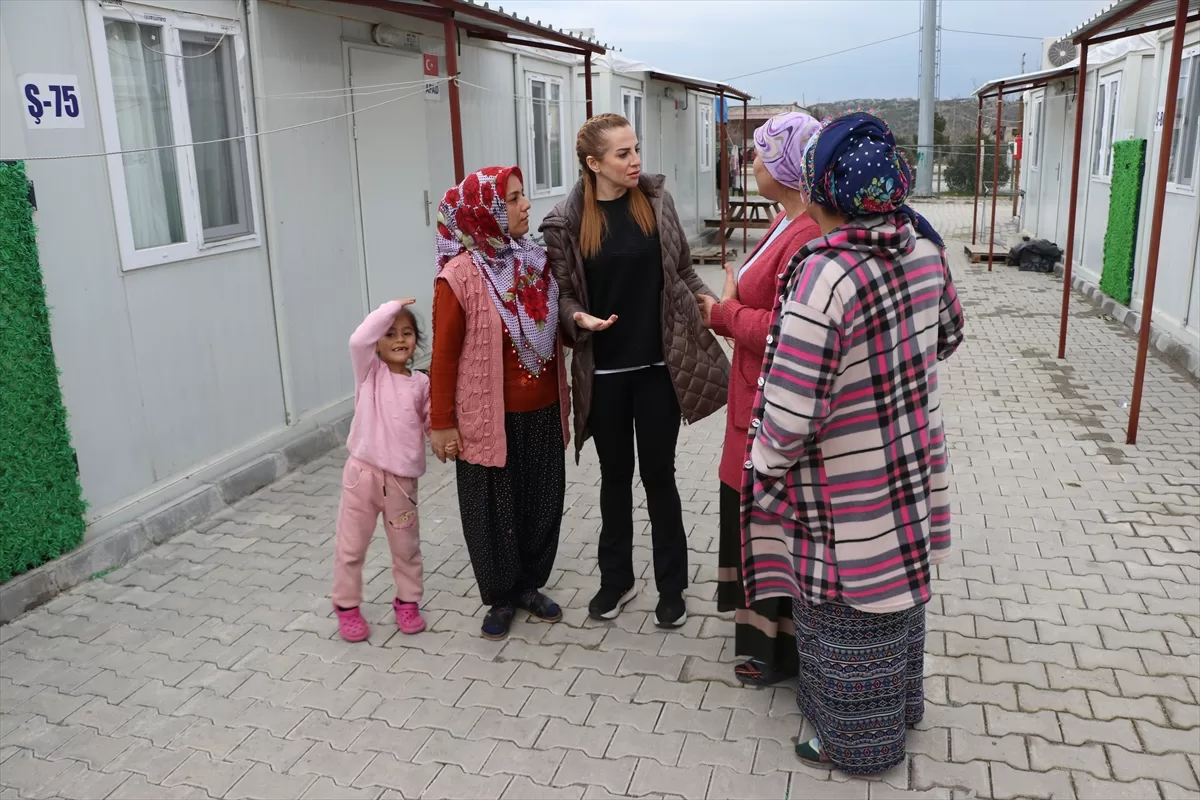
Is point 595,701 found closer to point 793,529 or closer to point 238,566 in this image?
point 793,529

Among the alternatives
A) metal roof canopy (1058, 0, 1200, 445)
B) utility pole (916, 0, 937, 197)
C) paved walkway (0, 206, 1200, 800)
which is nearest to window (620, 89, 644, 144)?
metal roof canopy (1058, 0, 1200, 445)

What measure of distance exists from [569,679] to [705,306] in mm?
1403

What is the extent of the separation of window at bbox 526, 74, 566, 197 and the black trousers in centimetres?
716

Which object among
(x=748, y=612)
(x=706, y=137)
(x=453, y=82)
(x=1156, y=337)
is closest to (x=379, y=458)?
(x=748, y=612)

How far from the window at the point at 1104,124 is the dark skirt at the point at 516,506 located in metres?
9.83

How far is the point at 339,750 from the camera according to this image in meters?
3.10

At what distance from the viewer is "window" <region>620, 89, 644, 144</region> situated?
45.4ft

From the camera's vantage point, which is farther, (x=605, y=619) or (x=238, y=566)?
(x=238, y=566)

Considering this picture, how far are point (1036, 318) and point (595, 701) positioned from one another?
8659mm

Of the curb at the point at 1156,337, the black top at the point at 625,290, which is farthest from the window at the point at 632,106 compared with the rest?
the black top at the point at 625,290

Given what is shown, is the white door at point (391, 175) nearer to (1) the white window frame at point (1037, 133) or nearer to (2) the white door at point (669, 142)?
(2) the white door at point (669, 142)

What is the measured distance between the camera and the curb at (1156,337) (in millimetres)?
7543

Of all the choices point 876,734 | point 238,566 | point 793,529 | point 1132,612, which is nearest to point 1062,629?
point 1132,612

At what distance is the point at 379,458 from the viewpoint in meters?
3.64
